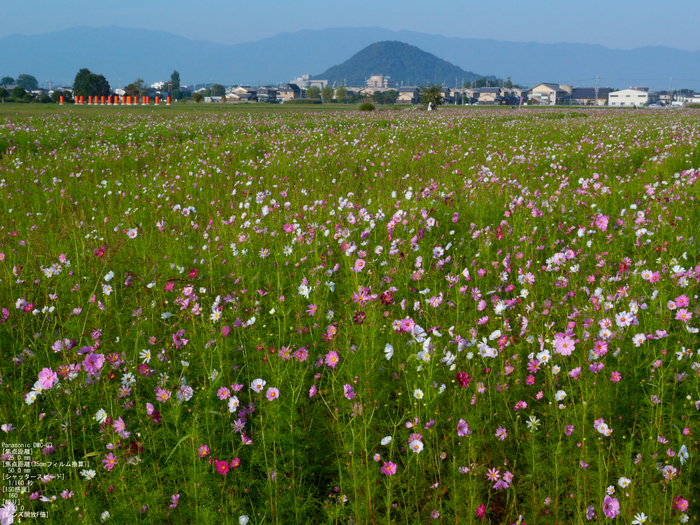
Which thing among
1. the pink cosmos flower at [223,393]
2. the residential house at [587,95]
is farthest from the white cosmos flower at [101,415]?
the residential house at [587,95]

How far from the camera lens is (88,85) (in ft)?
268

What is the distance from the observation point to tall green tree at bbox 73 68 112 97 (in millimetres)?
81438

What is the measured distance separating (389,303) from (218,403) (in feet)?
3.95

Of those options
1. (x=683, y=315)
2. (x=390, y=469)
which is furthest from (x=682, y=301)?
(x=390, y=469)

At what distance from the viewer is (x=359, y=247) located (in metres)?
4.23

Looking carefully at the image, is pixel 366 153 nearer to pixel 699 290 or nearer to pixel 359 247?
pixel 359 247

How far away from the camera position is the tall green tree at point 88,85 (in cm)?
8144

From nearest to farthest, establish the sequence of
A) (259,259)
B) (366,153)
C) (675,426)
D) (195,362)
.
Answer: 1. (675,426)
2. (195,362)
3. (259,259)
4. (366,153)

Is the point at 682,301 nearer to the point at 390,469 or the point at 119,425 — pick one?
the point at 390,469

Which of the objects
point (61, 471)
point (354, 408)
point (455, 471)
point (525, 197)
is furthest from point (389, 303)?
point (525, 197)

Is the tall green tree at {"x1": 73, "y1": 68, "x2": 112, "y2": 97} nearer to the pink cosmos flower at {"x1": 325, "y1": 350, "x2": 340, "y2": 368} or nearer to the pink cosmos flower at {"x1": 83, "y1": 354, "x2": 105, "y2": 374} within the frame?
the pink cosmos flower at {"x1": 83, "y1": 354, "x2": 105, "y2": 374}

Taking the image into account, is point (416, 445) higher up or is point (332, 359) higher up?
point (332, 359)

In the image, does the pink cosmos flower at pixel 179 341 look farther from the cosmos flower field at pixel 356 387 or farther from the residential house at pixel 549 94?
the residential house at pixel 549 94

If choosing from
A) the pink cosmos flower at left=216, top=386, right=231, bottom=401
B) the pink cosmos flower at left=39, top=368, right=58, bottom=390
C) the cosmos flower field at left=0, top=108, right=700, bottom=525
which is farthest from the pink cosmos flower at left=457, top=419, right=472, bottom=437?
the pink cosmos flower at left=39, top=368, right=58, bottom=390
